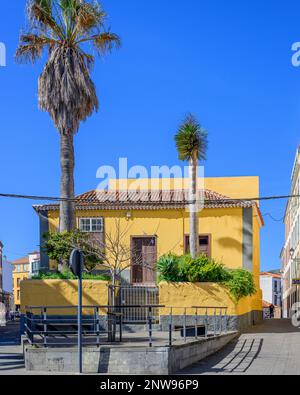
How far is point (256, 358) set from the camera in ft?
63.2

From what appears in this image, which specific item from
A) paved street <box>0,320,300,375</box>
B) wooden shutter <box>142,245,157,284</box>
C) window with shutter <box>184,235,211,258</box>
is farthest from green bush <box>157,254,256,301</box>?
wooden shutter <box>142,245,157,284</box>

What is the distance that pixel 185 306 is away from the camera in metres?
27.1

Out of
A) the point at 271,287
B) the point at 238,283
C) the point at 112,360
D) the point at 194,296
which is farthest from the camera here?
the point at 271,287

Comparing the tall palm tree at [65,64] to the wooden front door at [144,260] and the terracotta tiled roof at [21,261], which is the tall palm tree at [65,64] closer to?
the wooden front door at [144,260]

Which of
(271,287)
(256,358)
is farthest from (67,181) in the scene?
(271,287)

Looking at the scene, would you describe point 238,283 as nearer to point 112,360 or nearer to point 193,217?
point 193,217

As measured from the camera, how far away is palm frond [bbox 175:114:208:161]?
3275 centimetres

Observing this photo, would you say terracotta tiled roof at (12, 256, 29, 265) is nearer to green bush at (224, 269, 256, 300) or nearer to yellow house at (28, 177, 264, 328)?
yellow house at (28, 177, 264, 328)

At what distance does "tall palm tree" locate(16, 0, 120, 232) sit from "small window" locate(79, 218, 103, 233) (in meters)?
5.50

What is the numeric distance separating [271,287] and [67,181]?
3833 inches

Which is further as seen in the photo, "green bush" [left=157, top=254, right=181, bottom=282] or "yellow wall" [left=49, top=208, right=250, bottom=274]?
"yellow wall" [left=49, top=208, right=250, bottom=274]
